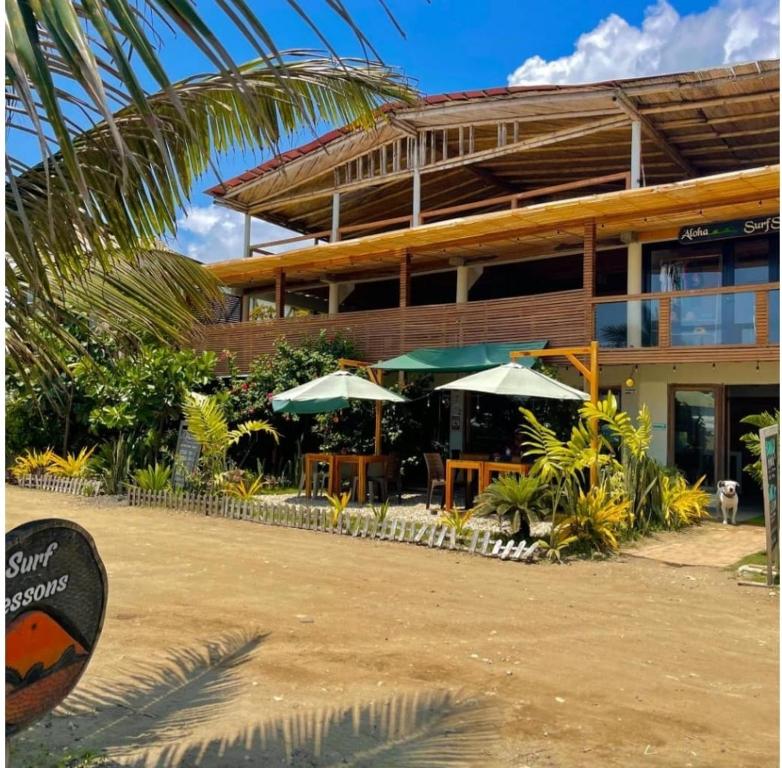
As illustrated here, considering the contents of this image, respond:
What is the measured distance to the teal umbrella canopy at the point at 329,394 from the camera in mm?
13211

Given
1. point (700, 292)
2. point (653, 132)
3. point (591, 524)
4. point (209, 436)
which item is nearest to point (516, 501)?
point (591, 524)

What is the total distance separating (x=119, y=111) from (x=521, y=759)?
12.4 feet

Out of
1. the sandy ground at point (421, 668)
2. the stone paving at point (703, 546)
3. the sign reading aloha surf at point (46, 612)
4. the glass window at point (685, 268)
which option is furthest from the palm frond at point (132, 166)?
the glass window at point (685, 268)

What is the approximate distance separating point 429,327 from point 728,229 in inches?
244

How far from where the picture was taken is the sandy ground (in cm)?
379

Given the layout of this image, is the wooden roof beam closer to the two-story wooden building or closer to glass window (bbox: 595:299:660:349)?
the two-story wooden building

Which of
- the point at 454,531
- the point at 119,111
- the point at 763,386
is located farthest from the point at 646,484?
the point at 119,111

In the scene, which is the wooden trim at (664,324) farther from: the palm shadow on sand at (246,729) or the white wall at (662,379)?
the palm shadow on sand at (246,729)

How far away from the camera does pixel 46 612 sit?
2721 millimetres

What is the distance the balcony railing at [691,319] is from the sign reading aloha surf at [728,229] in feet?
6.95

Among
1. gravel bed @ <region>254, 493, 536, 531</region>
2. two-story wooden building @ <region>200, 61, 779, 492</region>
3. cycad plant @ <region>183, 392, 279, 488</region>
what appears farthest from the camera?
cycad plant @ <region>183, 392, 279, 488</region>

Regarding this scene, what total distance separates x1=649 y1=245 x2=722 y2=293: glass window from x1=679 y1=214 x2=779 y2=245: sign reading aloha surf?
32cm

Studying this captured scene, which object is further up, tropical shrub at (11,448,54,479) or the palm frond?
the palm frond

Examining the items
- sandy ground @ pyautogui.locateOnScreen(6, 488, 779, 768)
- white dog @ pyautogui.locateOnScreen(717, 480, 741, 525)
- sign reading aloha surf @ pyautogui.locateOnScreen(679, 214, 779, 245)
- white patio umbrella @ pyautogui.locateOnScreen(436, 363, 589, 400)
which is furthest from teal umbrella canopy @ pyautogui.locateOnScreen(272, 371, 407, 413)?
sign reading aloha surf @ pyautogui.locateOnScreen(679, 214, 779, 245)
